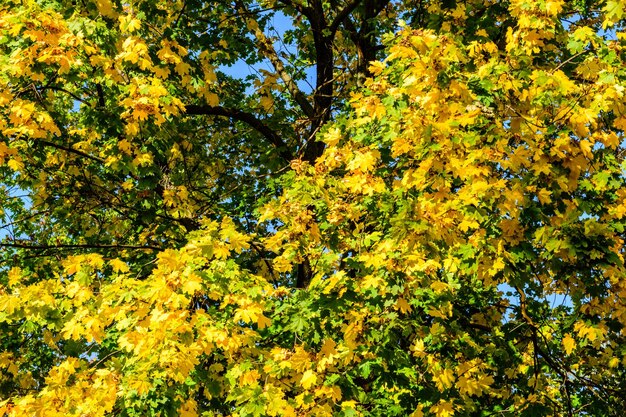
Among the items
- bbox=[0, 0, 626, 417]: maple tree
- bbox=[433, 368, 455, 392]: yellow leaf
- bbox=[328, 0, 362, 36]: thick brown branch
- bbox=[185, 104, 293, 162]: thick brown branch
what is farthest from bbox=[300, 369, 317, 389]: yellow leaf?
bbox=[328, 0, 362, 36]: thick brown branch

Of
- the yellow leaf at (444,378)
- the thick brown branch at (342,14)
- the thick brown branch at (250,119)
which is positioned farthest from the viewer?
the thick brown branch at (250,119)

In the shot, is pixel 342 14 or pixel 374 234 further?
pixel 342 14

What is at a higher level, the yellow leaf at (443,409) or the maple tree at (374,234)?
the maple tree at (374,234)

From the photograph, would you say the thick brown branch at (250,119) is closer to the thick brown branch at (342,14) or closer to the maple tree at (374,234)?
the maple tree at (374,234)

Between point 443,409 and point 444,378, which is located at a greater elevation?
point 444,378

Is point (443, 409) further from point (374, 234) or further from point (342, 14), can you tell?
point (342, 14)

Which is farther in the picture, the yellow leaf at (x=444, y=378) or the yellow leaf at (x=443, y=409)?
the yellow leaf at (x=444, y=378)

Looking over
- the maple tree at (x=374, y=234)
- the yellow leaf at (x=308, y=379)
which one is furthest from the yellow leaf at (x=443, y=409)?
the yellow leaf at (x=308, y=379)

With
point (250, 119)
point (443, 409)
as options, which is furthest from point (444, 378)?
point (250, 119)

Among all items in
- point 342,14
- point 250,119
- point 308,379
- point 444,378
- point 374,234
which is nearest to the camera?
point 308,379

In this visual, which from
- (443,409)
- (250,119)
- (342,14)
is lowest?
(443,409)

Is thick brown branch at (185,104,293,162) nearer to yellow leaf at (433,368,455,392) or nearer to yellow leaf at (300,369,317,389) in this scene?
yellow leaf at (433,368,455,392)

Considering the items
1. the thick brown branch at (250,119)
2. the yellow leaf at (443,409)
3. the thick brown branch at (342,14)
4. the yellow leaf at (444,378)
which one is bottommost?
the yellow leaf at (443,409)

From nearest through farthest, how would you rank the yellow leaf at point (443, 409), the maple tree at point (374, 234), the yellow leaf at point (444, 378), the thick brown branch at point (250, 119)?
the maple tree at point (374, 234)
the yellow leaf at point (443, 409)
the yellow leaf at point (444, 378)
the thick brown branch at point (250, 119)
